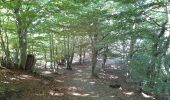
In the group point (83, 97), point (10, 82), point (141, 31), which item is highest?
point (141, 31)

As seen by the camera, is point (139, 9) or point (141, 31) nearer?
point (139, 9)

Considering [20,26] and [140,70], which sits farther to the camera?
[140,70]

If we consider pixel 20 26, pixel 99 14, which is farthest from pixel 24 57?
pixel 99 14

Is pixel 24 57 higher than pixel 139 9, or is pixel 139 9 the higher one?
pixel 139 9

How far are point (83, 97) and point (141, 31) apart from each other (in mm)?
4639

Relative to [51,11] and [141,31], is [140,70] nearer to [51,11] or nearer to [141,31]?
[141,31]

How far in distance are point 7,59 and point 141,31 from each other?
8192 mm

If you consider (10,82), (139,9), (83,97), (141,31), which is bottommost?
(83,97)

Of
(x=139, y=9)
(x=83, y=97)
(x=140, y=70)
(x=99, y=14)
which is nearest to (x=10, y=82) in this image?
(x=83, y=97)

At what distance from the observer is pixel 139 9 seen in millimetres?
12117

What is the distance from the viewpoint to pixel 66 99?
43.7 ft

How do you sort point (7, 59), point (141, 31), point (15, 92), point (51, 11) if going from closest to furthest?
point (15, 92)
point (141, 31)
point (51, 11)
point (7, 59)

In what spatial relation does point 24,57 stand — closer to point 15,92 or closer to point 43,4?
point 43,4

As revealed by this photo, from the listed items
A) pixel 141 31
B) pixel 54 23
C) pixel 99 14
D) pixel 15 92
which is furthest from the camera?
pixel 54 23
